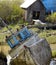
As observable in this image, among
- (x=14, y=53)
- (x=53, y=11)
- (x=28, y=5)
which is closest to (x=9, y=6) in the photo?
(x=28, y=5)

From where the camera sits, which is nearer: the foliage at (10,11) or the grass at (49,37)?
the grass at (49,37)

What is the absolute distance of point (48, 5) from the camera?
32500 mm

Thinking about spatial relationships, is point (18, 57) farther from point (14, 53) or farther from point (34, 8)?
point (34, 8)

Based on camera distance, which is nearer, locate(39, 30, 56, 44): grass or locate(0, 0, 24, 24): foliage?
locate(39, 30, 56, 44): grass

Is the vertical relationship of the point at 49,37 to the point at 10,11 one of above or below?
below

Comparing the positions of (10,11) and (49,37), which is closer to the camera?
(49,37)

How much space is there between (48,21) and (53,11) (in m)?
2.88

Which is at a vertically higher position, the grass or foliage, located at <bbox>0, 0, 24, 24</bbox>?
foliage, located at <bbox>0, 0, 24, 24</bbox>

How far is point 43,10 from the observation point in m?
31.4

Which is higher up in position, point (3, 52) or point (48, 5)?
point (48, 5)

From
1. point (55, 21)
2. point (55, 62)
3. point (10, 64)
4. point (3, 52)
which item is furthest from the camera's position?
point (55, 21)

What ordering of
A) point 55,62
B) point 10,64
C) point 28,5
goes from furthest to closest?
point 28,5 → point 10,64 → point 55,62

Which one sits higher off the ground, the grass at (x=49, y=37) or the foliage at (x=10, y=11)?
the foliage at (x=10, y=11)

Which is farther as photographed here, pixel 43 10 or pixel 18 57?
pixel 43 10
